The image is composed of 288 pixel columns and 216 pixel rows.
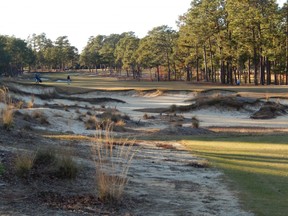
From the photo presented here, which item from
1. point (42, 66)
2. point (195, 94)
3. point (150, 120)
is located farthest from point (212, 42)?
point (42, 66)

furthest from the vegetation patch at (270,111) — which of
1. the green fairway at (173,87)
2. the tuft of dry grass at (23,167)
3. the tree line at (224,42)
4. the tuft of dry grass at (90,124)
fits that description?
the tuft of dry grass at (23,167)

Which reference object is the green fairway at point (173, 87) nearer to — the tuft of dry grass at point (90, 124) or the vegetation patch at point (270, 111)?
the vegetation patch at point (270, 111)

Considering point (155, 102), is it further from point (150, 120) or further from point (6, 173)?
point (6, 173)

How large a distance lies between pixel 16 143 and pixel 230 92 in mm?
42929

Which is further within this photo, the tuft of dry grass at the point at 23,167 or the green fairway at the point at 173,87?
the green fairway at the point at 173,87

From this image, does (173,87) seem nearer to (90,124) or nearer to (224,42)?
(224,42)

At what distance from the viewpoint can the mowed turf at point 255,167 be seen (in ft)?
29.5

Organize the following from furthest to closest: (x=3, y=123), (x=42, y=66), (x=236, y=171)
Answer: (x=42, y=66) < (x=3, y=123) < (x=236, y=171)

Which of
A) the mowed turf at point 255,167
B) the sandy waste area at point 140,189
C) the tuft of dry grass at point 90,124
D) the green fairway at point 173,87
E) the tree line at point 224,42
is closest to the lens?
the sandy waste area at point 140,189

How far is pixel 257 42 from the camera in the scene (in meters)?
72.1

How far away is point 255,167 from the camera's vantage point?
1340 centimetres

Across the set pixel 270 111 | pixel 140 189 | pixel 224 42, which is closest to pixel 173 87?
pixel 224 42

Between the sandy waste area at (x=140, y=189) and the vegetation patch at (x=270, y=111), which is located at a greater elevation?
the sandy waste area at (x=140, y=189)

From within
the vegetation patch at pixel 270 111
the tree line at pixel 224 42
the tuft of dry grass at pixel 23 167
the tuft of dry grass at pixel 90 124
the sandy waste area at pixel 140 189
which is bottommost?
the vegetation patch at pixel 270 111
